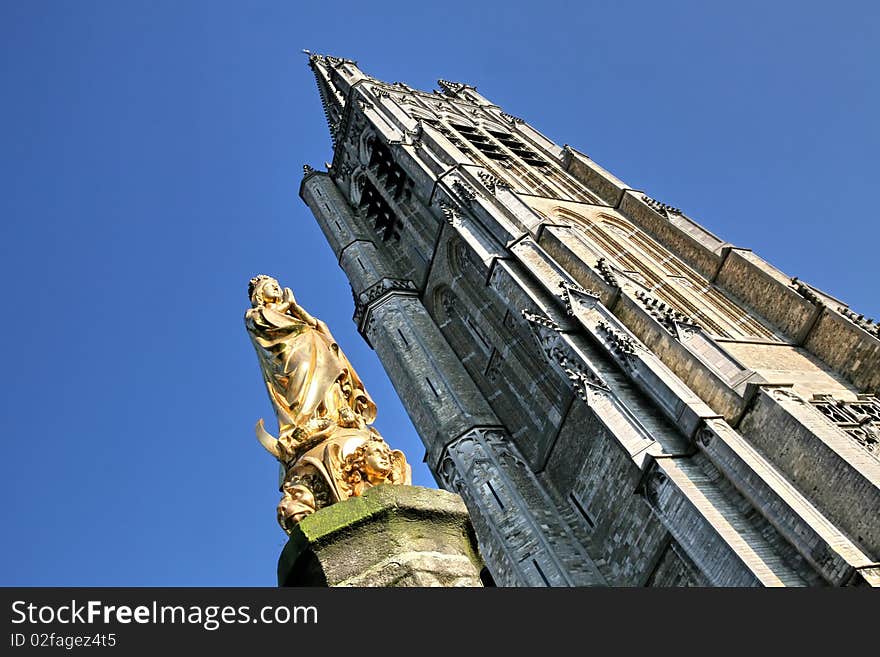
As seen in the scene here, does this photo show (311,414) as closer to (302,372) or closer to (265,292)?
(302,372)

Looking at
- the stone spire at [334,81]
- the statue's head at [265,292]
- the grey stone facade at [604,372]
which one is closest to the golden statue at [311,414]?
the statue's head at [265,292]

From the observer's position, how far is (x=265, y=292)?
6152mm

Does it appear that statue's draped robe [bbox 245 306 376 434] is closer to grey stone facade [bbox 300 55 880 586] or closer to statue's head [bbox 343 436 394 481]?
statue's head [bbox 343 436 394 481]

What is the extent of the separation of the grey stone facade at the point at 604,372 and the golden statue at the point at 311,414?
20.1 ft

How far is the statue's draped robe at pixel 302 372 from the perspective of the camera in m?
5.00

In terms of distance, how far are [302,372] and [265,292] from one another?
3.89 ft

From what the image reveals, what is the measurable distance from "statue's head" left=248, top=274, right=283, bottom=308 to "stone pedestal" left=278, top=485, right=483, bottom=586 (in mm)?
2564

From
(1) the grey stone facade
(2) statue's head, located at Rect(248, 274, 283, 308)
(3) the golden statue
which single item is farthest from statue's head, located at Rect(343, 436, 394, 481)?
(1) the grey stone facade

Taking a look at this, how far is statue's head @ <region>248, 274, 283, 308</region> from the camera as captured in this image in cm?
611

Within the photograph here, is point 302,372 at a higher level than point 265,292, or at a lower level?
lower

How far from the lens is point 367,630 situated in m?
2.69

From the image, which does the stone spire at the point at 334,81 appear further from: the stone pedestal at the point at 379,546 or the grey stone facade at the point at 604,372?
the stone pedestal at the point at 379,546

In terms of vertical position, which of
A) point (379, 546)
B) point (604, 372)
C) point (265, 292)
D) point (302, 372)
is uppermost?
point (604, 372)

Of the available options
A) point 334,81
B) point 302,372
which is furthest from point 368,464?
point 334,81
